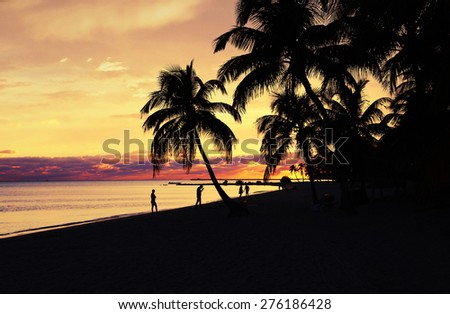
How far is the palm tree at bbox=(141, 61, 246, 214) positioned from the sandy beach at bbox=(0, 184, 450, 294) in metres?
6.69

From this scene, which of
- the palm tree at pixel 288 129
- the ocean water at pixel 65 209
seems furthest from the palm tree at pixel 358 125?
the ocean water at pixel 65 209

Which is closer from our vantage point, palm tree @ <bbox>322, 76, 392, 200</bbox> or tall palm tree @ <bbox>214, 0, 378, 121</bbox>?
tall palm tree @ <bbox>214, 0, 378, 121</bbox>

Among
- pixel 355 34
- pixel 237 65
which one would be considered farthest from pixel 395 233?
pixel 237 65

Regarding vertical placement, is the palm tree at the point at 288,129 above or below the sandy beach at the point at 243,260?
above

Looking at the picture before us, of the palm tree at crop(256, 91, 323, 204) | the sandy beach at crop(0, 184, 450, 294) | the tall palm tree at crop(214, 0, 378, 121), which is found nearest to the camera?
the sandy beach at crop(0, 184, 450, 294)

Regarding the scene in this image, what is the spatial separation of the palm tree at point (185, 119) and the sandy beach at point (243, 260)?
21.9 feet

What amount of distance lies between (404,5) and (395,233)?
7.90m

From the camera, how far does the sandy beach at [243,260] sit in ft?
28.8

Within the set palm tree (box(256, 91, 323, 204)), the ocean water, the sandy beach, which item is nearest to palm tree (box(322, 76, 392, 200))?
palm tree (box(256, 91, 323, 204))

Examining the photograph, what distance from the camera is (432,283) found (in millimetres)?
8414

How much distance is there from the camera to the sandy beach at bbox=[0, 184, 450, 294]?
28.8 ft

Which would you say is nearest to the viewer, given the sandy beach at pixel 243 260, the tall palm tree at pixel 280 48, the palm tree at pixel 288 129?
the sandy beach at pixel 243 260

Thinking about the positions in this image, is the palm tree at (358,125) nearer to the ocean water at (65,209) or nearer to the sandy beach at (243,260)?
the sandy beach at (243,260)

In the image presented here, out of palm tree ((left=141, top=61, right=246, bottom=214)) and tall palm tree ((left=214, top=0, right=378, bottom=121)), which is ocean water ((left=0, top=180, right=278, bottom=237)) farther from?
tall palm tree ((left=214, top=0, right=378, bottom=121))
